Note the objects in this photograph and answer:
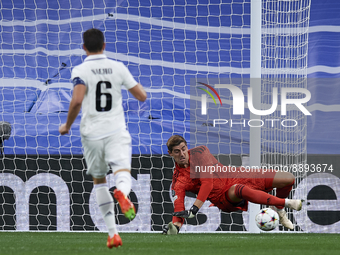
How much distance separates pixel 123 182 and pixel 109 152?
23 centimetres

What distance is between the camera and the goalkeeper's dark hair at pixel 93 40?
3.17 meters

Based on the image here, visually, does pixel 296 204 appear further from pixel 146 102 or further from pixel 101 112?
pixel 146 102

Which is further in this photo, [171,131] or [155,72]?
[155,72]

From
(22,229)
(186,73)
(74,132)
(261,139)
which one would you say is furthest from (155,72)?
(22,229)

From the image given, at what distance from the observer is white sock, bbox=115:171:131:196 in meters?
2.99

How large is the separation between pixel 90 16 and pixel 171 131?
2.51 meters

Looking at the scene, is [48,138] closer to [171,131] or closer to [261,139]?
[171,131]

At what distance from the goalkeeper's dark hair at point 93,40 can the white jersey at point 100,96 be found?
51 mm

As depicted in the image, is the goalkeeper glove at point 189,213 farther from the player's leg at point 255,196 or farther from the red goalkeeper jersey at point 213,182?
the player's leg at point 255,196

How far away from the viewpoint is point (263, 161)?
592 centimetres

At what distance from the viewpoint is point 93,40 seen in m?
3.18

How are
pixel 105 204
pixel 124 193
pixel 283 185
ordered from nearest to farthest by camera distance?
pixel 124 193 → pixel 105 204 → pixel 283 185

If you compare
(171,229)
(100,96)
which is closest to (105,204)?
(100,96)
